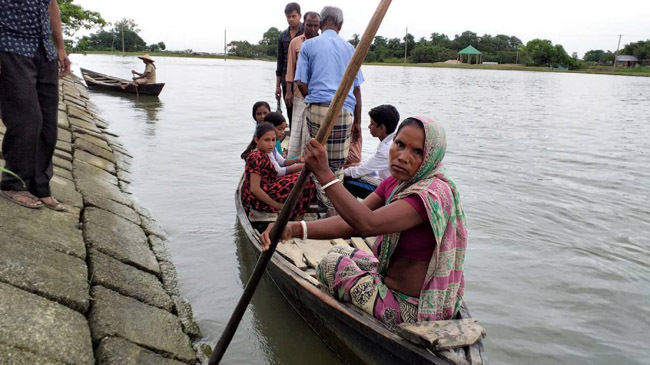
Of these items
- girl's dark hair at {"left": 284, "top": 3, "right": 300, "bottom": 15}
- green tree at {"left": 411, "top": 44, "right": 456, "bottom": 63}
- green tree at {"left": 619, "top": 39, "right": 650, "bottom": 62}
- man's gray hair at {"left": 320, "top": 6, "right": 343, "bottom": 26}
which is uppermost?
green tree at {"left": 619, "top": 39, "right": 650, "bottom": 62}

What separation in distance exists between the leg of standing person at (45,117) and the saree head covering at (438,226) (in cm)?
266

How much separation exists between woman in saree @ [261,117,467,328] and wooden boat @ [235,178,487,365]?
0.10 metres

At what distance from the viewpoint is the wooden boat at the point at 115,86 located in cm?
1806

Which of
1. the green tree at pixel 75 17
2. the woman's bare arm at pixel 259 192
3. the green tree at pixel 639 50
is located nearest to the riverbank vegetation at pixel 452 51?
the green tree at pixel 639 50

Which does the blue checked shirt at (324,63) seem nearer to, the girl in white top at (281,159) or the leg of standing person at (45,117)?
the girl in white top at (281,159)

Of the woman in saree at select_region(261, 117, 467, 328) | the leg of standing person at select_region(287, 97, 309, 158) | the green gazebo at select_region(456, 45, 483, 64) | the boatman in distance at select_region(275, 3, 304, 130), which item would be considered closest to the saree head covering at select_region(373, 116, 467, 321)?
the woman in saree at select_region(261, 117, 467, 328)

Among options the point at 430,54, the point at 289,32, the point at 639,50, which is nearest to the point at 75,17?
the point at 289,32

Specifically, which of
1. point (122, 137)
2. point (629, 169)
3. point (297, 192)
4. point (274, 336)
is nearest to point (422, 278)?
point (297, 192)

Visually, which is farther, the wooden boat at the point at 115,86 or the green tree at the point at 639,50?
the green tree at the point at 639,50

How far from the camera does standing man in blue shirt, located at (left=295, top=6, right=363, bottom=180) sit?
4738 millimetres

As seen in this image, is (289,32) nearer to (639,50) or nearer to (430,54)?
(430,54)

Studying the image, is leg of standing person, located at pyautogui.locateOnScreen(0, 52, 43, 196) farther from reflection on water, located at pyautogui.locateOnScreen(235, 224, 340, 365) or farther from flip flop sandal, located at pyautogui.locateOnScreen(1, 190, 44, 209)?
reflection on water, located at pyautogui.locateOnScreen(235, 224, 340, 365)

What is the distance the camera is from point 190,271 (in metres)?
4.66

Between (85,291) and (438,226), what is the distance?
7.32 ft
